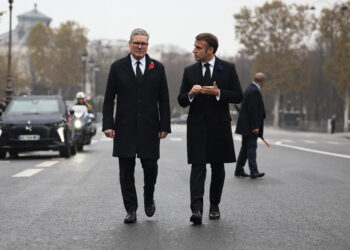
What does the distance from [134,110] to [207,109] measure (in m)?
0.73

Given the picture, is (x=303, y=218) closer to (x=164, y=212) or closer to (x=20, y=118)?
(x=164, y=212)

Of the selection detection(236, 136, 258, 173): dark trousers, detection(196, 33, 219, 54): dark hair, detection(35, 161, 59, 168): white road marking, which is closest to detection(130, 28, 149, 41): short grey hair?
detection(196, 33, 219, 54): dark hair

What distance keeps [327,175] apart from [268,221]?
648 cm

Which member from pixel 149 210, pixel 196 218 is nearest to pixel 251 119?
pixel 149 210

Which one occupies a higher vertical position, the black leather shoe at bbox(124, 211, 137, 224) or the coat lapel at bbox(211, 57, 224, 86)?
the coat lapel at bbox(211, 57, 224, 86)

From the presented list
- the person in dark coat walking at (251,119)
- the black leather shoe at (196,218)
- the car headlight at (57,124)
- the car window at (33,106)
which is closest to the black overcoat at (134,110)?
the black leather shoe at (196,218)

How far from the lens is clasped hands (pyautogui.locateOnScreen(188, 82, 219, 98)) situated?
24.5 feet

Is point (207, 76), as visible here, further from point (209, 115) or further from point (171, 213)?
point (171, 213)

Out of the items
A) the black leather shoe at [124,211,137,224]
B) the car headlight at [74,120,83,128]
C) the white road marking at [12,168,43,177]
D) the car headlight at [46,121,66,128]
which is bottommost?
the white road marking at [12,168,43,177]

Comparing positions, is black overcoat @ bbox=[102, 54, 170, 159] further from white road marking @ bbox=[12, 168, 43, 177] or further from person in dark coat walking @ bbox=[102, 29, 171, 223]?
white road marking @ bbox=[12, 168, 43, 177]

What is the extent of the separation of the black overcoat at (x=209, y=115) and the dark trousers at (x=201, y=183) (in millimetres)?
96

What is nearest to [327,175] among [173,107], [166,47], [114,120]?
[114,120]

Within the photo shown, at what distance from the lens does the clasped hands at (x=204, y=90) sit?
24.5 ft

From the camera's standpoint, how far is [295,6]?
2916 inches
